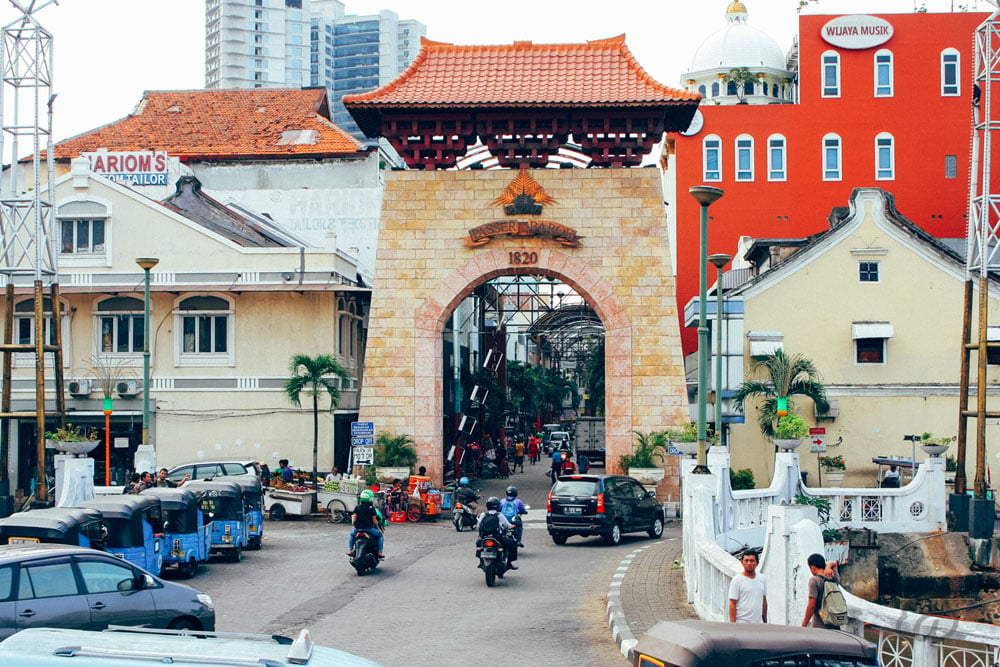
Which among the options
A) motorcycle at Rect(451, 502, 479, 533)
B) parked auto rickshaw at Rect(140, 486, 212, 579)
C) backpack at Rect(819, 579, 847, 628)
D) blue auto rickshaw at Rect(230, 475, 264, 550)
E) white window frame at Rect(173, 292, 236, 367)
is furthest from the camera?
white window frame at Rect(173, 292, 236, 367)

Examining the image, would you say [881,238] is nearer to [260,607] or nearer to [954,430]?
[954,430]

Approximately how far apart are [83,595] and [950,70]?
1840 inches

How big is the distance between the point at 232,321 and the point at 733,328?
16.1 m

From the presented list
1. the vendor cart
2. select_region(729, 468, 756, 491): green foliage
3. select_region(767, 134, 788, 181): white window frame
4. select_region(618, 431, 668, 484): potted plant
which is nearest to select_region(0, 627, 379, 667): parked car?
the vendor cart

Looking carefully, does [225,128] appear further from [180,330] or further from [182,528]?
[182,528]

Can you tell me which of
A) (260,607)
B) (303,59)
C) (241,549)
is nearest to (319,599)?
(260,607)

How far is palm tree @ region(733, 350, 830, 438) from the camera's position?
1372 inches

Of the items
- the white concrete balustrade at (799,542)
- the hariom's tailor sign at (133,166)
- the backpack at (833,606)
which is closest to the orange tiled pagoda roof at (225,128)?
the hariom's tailor sign at (133,166)

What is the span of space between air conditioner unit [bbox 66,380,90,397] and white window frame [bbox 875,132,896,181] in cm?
3353

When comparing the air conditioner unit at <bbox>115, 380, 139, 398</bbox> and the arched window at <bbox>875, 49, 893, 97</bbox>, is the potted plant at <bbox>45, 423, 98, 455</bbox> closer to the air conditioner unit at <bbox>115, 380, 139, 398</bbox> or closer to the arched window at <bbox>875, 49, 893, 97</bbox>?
the air conditioner unit at <bbox>115, 380, 139, 398</bbox>

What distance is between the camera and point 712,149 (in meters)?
50.8

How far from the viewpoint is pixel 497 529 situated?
19.8 m

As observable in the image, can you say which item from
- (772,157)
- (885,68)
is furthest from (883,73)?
(772,157)

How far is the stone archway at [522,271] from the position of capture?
34.3 m
